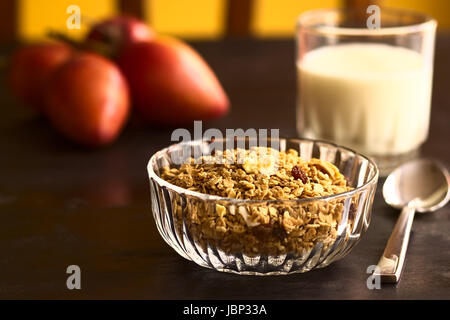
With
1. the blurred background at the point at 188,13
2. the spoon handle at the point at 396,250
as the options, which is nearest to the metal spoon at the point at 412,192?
the spoon handle at the point at 396,250

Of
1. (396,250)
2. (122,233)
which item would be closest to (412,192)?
(396,250)

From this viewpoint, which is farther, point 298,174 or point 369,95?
point 369,95

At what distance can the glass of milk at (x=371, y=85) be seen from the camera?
782mm

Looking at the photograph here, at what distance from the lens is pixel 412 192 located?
68 cm

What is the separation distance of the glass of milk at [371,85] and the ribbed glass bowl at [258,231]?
0.24 metres

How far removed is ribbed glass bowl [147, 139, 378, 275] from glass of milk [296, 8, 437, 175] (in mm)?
243

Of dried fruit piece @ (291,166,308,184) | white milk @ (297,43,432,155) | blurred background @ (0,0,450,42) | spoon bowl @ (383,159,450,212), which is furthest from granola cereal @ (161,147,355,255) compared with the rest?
blurred background @ (0,0,450,42)

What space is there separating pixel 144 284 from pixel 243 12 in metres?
1.04

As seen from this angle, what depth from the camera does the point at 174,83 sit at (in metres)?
0.87

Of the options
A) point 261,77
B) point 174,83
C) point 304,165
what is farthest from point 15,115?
point 304,165

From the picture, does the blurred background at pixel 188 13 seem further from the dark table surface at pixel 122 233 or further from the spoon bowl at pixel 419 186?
the spoon bowl at pixel 419 186

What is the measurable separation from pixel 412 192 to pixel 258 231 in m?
0.22

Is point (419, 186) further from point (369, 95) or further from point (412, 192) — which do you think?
point (369, 95)
